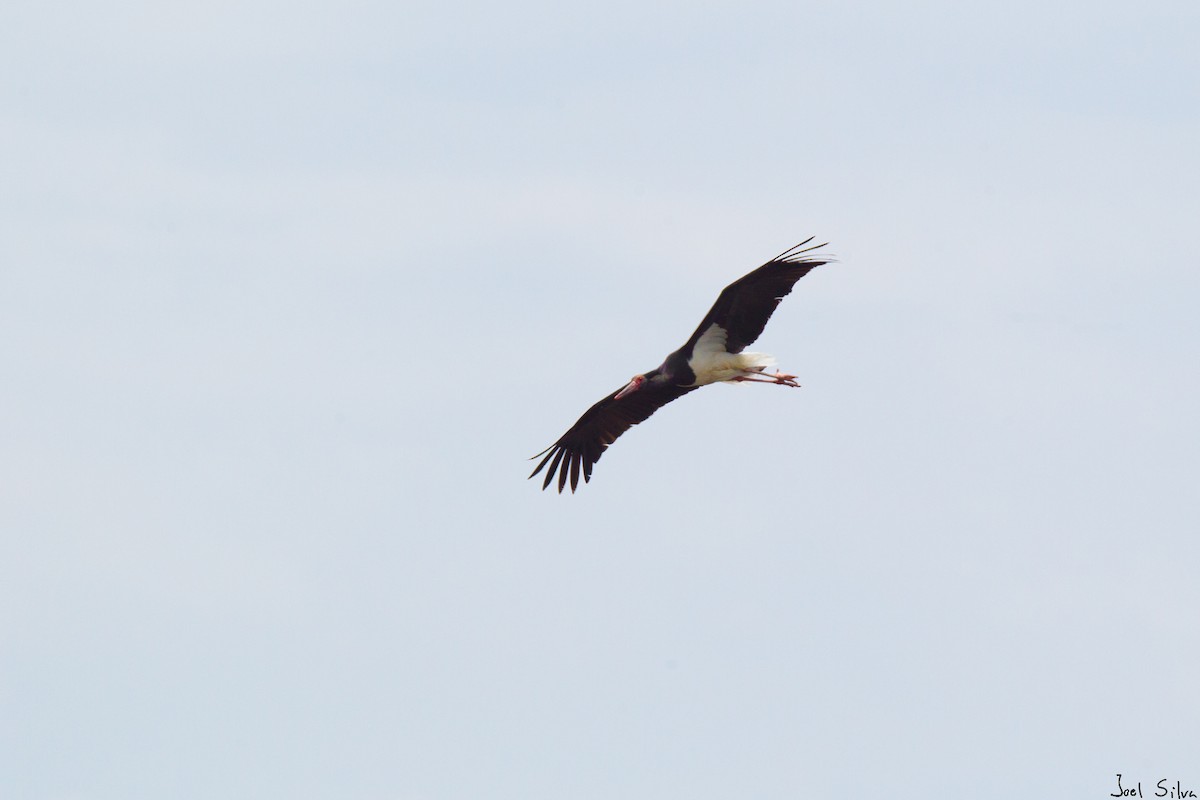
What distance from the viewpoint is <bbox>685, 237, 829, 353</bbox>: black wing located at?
2494 cm

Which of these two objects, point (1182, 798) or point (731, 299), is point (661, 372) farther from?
point (1182, 798)

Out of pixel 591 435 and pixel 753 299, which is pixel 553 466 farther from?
pixel 753 299

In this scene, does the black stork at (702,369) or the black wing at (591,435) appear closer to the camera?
the black stork at (702,369)

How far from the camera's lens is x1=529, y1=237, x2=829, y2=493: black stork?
25297 millimetres

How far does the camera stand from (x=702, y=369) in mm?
26531

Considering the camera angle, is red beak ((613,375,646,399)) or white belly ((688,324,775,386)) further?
red beak ((613,375,646,399))

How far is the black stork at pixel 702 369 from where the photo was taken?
2530 cm

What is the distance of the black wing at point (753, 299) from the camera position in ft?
81.8

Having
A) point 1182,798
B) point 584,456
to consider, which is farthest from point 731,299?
point 1182,798

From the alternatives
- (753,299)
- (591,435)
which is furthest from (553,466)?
(753,299)

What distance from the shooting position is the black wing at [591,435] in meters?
28.3

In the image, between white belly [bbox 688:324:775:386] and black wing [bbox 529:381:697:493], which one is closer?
white belly [bbox 688:324:775:386]

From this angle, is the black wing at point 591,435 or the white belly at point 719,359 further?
the black wing at point 591,435

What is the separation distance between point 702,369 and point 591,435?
8.65ft
